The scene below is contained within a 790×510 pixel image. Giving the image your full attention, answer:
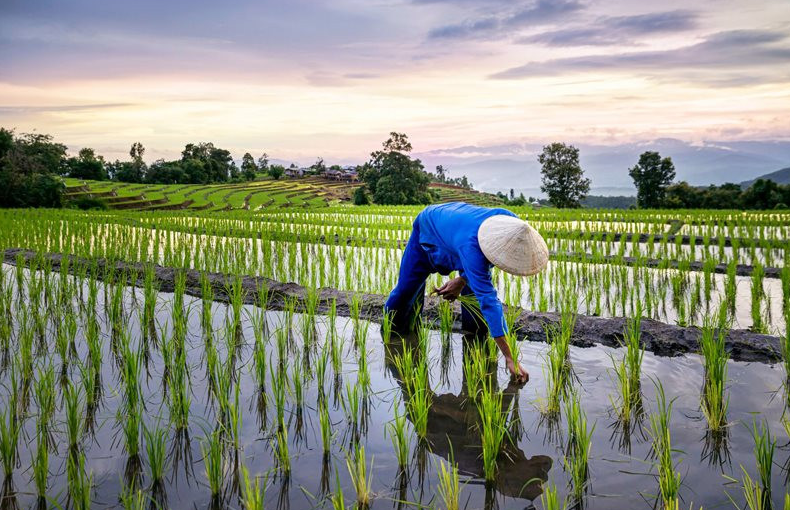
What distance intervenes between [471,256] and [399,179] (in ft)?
89.9

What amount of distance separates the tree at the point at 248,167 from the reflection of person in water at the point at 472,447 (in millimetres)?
40697

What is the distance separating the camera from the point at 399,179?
30.1 meters

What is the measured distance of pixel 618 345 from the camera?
3.97m

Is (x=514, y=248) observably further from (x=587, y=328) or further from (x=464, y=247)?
(x=587, y=328)

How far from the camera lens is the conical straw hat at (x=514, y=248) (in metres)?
2.81

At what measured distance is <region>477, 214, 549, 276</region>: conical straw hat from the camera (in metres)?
2.81

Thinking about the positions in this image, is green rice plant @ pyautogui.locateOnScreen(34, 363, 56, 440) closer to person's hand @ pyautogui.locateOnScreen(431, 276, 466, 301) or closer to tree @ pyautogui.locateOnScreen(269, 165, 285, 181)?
person's hand @ pyautogui.locateOnScreen(431, 276, 466, 301)

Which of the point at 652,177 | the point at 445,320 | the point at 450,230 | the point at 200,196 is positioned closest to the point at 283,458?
the point at 450,230

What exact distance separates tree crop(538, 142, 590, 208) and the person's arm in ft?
101

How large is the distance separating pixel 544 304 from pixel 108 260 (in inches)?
196

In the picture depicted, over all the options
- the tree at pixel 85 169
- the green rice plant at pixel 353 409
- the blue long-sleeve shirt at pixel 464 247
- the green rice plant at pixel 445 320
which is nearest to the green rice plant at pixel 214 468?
the green rice plant at pixel 353 409

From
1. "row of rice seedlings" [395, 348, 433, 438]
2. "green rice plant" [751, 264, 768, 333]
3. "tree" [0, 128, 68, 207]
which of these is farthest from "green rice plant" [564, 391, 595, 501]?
"tree" [0, 128, 68, 207]

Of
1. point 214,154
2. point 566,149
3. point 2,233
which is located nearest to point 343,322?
point 2,233

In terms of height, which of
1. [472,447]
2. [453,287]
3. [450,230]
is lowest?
[472,447]
